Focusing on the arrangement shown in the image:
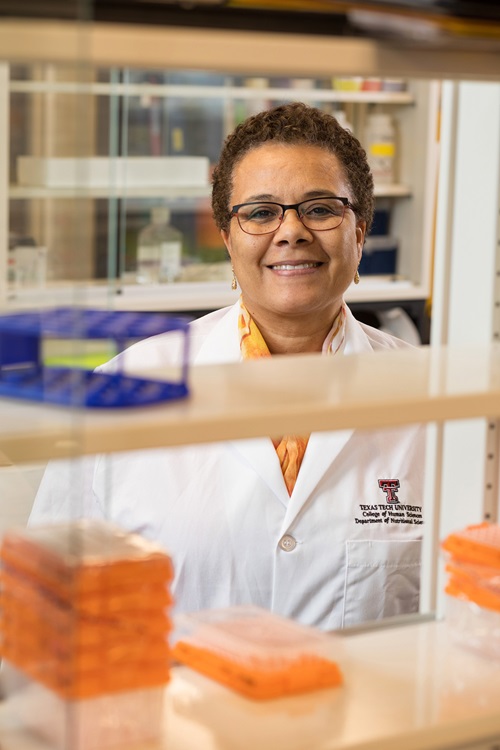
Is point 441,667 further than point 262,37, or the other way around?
point 441,667

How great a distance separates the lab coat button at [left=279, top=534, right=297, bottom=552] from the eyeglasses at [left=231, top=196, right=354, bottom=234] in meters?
0.58

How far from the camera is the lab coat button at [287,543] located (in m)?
1.85

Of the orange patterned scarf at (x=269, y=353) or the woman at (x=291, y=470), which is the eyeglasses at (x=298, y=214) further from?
the orange patterned scarf at (x=269, y=353)

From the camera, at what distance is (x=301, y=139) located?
6.71 ft

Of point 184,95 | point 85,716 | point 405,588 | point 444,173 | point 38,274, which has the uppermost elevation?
point 184,95

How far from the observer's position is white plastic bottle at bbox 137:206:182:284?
4629 millimetres

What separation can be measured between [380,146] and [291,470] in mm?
3478

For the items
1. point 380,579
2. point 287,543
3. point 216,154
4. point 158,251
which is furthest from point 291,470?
point 216,154

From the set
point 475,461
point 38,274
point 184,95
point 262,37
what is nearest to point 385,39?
point 262,37

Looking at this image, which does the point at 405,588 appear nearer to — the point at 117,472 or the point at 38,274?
the point at 117,472

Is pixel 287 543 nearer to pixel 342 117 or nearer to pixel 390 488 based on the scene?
pixel 390 488

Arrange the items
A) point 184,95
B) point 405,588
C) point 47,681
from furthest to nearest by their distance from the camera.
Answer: point 184,95
point 405,588
point 47,681

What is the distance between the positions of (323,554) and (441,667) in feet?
2.04

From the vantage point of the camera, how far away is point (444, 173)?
1472mm
